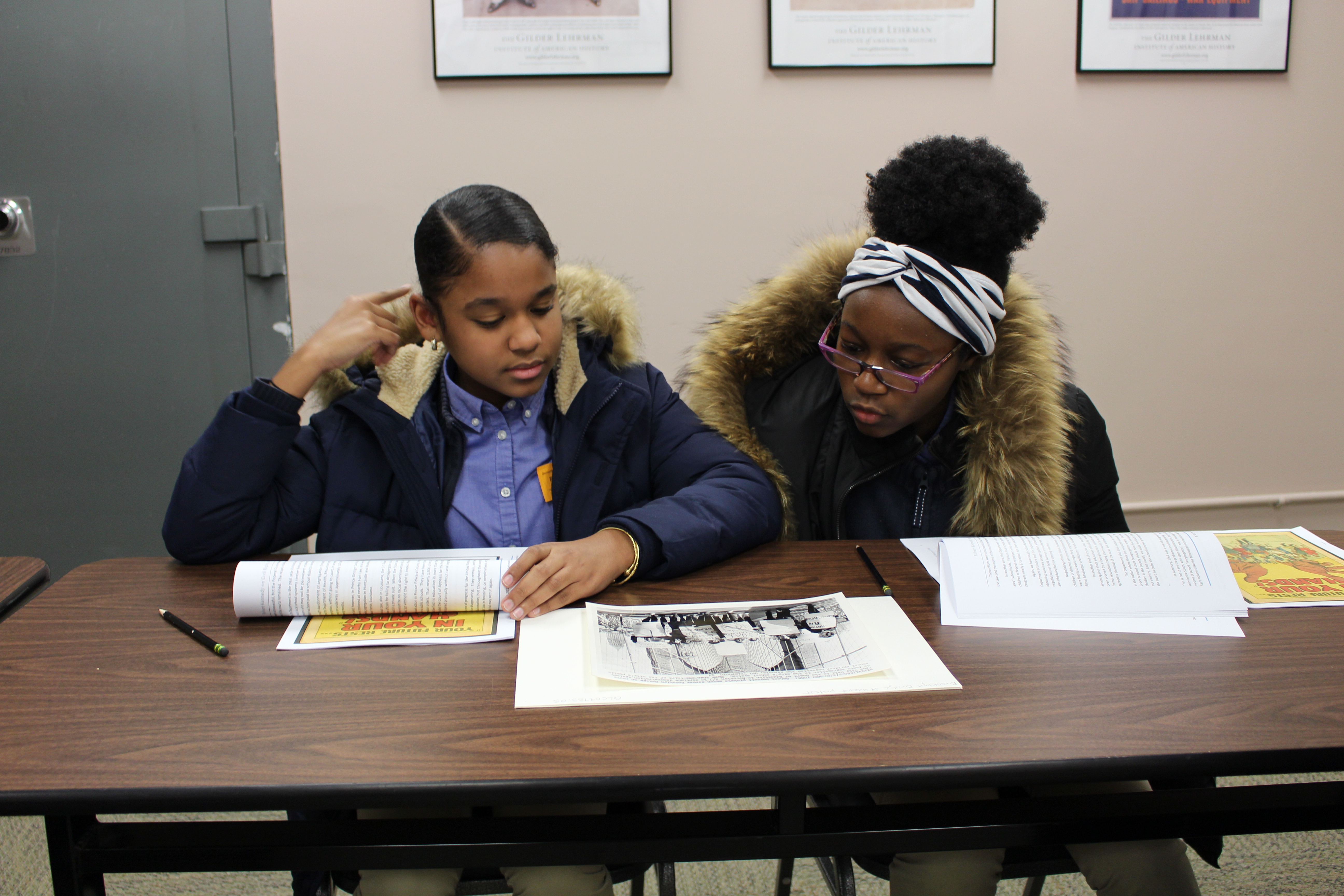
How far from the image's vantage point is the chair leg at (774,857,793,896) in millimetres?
1317

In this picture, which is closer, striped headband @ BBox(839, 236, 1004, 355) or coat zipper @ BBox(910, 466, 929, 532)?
striped headband @ BBox(839, 236, 1004, 355)

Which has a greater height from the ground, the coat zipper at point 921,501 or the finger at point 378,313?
the finger at point 378,313

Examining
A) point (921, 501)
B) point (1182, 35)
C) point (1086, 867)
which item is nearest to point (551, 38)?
point (921, 501)

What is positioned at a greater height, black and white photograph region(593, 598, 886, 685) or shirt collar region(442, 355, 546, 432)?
shirt collar region(442, 355, 546, 432)

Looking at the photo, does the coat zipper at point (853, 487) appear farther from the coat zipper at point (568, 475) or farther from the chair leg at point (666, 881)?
the chair leg at point (666, 881)

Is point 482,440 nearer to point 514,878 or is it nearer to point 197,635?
point 197,635

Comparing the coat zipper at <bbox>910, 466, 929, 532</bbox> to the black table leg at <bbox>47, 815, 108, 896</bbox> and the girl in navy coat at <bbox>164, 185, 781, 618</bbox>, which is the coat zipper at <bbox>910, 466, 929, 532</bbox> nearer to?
the girl in navy coat at <bbox>164, 185, 781, 618</bbox>

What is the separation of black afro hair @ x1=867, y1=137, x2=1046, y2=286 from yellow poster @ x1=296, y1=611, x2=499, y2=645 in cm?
84

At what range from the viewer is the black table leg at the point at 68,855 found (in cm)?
88

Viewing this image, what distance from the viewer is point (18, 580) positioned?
4.00 feet

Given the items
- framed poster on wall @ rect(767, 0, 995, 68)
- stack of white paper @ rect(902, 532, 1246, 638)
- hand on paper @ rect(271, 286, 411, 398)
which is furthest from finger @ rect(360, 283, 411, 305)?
framed poster on wall @ rect(767, 0, 995, 68)

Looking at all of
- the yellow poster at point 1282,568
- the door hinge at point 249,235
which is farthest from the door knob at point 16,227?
the yellow poster at point 1282,568

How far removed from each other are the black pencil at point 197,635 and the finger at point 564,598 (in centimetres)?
33

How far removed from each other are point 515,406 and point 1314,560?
1149mm
